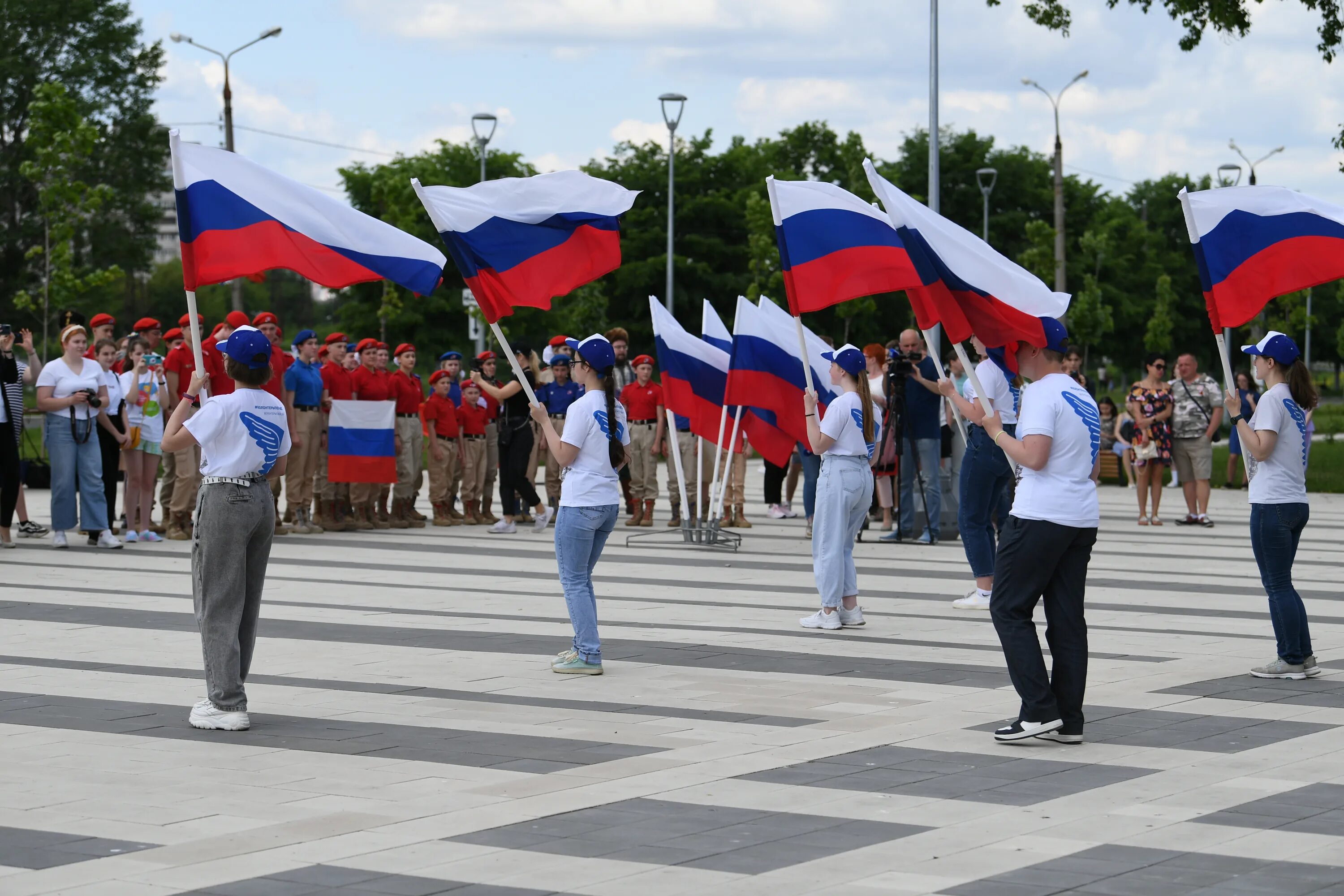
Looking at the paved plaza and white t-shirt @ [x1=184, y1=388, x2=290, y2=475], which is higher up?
white t-shirt @ [x1=184, y1=388, x2=290, y2=475]

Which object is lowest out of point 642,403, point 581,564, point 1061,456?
point 581,564

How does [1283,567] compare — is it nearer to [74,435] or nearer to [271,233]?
[271,233]

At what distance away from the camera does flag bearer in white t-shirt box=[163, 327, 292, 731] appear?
7.91 metres

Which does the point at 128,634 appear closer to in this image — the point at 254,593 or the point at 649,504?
the point at 254,593

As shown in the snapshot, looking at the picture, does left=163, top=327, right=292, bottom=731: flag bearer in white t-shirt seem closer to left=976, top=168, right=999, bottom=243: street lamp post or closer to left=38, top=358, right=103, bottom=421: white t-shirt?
left=38, top=358, right=103, bottom=421: white t-shirt

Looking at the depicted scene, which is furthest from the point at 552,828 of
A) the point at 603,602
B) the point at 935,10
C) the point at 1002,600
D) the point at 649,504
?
the point at 935,10

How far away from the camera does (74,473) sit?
16281 millimetres

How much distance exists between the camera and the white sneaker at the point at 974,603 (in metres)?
12.4

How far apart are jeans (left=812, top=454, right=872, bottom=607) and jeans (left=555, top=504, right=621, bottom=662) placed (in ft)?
6.82

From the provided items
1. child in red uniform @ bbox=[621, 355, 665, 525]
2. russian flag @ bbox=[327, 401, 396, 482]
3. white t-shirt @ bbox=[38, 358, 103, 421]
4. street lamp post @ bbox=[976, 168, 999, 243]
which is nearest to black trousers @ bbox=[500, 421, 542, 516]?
child in red uniform @ bbox=[621, 355, 665, 525]

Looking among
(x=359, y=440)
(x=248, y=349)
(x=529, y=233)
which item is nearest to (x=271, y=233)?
(x=248, y=349)

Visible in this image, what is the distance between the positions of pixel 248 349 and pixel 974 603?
20.4 feet

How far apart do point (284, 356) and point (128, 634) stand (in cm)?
625

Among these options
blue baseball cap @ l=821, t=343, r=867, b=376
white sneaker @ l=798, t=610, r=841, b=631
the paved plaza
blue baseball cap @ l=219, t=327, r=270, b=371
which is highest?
blue baseball cap @ l=821, t=343, r=867, b=376
